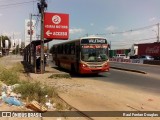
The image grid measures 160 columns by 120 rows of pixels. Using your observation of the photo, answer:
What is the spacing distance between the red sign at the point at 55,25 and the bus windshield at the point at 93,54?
497cm

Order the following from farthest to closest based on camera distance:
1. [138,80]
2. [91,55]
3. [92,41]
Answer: [92,41] → [91,55] → [138,80]

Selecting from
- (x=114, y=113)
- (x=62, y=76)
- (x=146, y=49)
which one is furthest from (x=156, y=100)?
(x=146, y=49)

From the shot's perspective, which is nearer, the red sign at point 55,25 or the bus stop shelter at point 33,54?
the red sign at point 55,25

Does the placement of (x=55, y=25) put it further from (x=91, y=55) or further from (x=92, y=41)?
(x=91, y=55)

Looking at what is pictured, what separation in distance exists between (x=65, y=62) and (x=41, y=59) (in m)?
4.22

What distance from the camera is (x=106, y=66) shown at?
27.9 metres

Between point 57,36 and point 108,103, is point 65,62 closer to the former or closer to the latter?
point 57,36

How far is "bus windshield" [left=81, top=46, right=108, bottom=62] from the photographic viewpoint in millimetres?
27203

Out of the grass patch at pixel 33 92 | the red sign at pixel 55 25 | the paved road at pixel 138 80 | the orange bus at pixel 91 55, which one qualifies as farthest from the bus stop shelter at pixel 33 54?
the grass patch at pixel 33 92

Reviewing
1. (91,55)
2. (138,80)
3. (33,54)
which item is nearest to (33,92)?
(138,80)

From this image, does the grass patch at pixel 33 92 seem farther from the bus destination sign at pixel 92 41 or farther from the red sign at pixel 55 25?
the red sign at pixel 55 25

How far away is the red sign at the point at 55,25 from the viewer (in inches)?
1223

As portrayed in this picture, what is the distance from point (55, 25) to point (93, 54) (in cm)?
566

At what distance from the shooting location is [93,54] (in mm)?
27422
